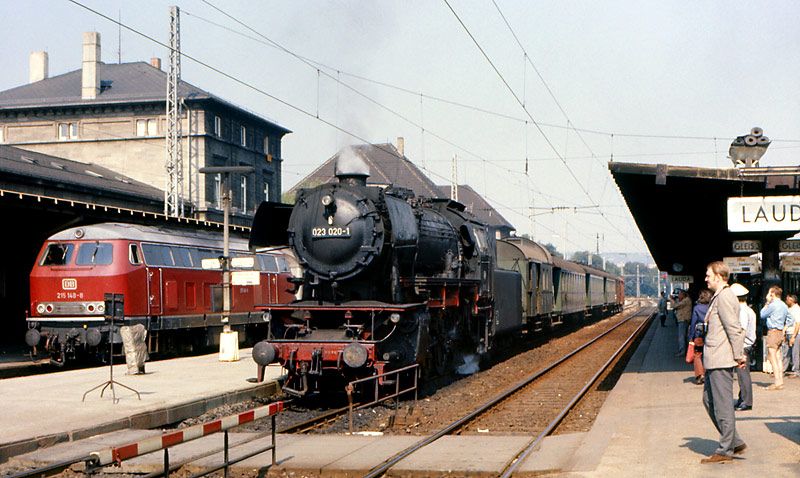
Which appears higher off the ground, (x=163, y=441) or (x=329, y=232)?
(x=329, y=232)

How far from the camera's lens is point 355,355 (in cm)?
1145

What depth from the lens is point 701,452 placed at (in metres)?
7.69

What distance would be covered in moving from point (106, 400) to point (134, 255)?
257 inches

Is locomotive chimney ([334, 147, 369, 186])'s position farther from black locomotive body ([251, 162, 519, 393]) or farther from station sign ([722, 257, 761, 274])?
station sign ([722, 257, 761, 274])

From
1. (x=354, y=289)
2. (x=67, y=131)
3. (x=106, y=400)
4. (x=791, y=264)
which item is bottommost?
(x=106, y=400)

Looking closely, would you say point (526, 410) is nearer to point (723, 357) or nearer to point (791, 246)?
point (723, 357)

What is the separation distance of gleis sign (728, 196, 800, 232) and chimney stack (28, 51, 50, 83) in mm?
47241

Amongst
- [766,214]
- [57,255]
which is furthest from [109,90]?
[766,214]

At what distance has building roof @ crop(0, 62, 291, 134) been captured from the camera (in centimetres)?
4544

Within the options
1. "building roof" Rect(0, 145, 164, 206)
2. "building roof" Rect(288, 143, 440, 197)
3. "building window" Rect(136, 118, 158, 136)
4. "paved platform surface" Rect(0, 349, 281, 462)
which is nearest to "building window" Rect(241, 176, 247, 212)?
"building window" Rect(136, 118, 158, 136)

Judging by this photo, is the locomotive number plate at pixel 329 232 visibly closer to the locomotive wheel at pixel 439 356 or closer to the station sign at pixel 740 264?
the locomotive wheel at pixel 439 356

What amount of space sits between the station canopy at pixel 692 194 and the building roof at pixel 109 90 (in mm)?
30215

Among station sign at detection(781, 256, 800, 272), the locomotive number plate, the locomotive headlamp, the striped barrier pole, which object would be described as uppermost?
the locomotive number plate

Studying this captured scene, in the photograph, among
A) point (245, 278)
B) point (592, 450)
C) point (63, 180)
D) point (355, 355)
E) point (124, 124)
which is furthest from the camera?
point (124, 124)
